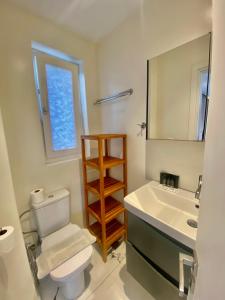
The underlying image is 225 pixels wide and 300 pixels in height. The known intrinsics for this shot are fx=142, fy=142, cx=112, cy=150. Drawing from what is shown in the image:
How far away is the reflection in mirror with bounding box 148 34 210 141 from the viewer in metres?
1.00

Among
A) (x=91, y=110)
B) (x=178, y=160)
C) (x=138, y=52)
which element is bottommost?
(x=178, y=160)

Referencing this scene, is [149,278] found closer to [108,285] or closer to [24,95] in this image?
[108,285]

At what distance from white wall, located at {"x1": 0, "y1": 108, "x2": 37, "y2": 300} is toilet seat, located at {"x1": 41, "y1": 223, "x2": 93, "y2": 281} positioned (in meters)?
0.21

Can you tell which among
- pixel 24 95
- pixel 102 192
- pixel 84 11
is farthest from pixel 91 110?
pixel 102 192

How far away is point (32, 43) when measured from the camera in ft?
4.21

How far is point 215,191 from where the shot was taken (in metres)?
0.37

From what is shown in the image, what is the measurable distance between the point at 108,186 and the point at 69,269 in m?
0.77

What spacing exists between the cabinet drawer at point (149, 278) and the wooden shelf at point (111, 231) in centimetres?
30

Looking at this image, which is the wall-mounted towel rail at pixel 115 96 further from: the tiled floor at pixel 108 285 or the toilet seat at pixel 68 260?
the tiled floor at pixel 108 285

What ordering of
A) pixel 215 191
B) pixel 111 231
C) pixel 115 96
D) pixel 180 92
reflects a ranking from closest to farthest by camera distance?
pixel 215 191 < pixel 180 92 < pixel 115 96 < pixel 111 231

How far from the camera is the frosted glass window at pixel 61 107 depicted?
1495 mm

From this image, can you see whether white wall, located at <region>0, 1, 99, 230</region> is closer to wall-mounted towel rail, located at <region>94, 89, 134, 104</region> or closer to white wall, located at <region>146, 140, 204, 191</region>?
wall-mounted towel rail, located at <region>94, 89, 134, 104</region>

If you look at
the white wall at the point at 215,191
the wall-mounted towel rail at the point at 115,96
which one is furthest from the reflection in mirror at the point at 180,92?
the white wall at the point at 215,191

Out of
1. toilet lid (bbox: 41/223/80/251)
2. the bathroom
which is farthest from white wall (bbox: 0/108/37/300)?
toilet lid (bbox: 41/223/80/251)
